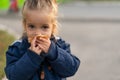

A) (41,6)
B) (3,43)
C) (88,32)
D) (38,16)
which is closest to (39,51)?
(38,16)

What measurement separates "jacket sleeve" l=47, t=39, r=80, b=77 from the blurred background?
2771 mm

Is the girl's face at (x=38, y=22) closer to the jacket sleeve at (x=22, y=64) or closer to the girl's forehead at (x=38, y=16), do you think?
the girl's forehead at (x=38, y=16)

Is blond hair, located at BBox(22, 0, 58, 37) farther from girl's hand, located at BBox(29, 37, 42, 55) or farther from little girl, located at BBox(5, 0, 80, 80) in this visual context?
girl's hand, located at BBox(29, 37, 42, 55)

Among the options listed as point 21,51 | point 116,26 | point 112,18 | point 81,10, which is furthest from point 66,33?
point 21,51

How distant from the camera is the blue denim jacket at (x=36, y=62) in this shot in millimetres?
4500

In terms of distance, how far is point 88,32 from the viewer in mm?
13883

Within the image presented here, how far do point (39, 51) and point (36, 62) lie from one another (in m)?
0.10

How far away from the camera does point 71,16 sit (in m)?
17.9

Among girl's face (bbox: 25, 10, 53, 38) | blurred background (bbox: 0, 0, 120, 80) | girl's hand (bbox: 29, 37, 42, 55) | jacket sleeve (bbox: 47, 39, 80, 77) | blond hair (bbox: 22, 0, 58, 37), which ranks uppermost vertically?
blond hair (bbox: 22, 0, 58, 37)

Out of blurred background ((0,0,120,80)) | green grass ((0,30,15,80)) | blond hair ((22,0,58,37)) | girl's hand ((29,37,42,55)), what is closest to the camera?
girl's hand ((29,37,42,55))

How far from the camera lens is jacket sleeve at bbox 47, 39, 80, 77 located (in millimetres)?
4559

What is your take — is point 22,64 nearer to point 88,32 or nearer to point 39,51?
point 39,51

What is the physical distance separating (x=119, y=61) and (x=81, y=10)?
10.6 m

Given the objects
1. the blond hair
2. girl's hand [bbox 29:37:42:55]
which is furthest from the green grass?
girl's hand [bbox 29:37:42:55]
